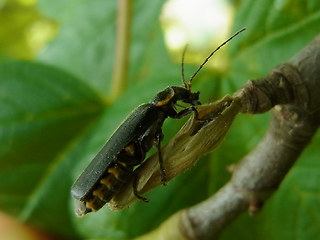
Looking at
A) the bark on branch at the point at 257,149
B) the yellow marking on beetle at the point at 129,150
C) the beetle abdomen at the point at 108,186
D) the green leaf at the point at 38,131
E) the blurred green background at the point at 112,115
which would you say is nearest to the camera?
the bark on branch at the point at 257,149

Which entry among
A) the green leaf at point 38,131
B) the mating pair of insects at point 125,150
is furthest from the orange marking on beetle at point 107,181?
the green leaf at point 38,131

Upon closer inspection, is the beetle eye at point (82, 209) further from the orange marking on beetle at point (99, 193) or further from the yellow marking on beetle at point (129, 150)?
the yellow marking on beetle at point (129, 150)

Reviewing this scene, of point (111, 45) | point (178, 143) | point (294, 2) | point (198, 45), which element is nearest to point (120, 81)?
point (111, 45)

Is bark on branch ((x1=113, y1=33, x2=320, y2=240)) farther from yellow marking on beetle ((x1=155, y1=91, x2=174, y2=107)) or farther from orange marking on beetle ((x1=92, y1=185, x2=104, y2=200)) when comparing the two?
yellow marking on beetle ((x1=155, y1=91, x2=174, y2=107))

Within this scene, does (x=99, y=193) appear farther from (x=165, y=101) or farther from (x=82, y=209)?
(x=165, y=101)

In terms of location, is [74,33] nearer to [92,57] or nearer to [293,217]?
[92,57]

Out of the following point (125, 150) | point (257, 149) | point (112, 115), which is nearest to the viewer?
point (257, 149)

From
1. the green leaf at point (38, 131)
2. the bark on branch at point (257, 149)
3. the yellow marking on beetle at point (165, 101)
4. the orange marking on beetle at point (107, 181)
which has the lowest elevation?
the bark on branch at point (257, 149)

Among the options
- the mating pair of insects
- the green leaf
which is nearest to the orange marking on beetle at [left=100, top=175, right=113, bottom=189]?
the mating pair of insects

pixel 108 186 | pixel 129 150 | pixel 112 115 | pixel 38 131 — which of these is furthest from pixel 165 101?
pixel 38 131
